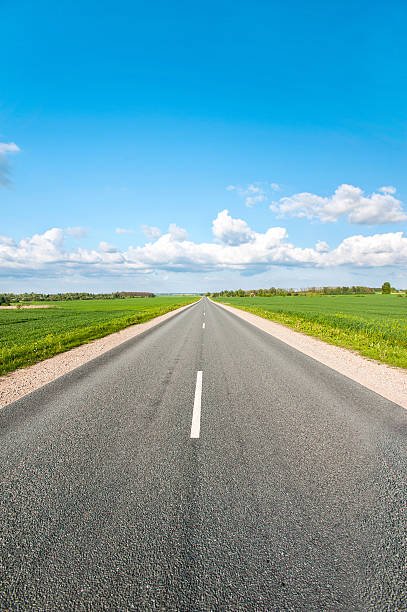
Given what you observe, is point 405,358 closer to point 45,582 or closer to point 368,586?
point 368,586

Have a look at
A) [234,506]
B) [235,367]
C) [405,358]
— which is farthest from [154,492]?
[405,358]

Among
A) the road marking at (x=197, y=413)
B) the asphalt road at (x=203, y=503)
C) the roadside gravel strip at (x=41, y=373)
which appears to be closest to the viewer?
the asphalt road at (x=203, y=503)

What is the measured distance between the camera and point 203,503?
8.60ft

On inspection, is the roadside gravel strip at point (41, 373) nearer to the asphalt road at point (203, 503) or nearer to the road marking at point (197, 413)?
the asphalt road at point (203, 503)

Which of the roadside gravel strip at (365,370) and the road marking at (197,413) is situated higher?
the road marking at (197,413)

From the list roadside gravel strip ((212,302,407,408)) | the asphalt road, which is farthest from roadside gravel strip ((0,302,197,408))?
roadside gravel strip ((212,302,407,408))

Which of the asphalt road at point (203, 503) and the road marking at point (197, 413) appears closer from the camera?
the asphalt road at point (203, 503)

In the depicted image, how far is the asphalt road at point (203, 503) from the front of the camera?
1841mm

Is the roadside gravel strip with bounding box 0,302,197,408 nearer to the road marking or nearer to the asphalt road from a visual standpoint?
the asphalt road

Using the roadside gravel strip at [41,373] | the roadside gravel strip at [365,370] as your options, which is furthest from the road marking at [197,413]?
the roadside gravel strip at [365,370]

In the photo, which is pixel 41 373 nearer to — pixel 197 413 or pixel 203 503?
pixel 197 413

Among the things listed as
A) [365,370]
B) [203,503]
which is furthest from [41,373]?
[365,370]

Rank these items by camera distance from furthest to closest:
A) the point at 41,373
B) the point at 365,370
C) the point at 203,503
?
the point at 365,370 → the point at 41,373 → the point at 203,503

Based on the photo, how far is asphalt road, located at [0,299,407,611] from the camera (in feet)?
6.04
